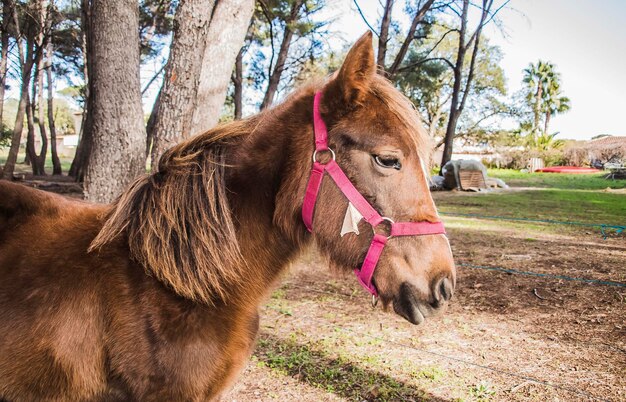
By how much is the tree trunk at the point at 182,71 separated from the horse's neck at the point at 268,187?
2.34 meters

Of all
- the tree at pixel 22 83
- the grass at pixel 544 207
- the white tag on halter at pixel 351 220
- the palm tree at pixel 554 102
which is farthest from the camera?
the palm tree at pixel 554 102

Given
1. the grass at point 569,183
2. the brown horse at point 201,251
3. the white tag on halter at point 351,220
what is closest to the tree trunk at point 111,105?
the brown horse at point 201,251

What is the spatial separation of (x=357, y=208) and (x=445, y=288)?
19.1 inches

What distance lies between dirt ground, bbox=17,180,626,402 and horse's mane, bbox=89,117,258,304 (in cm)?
47

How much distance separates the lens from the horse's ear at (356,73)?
1.76m

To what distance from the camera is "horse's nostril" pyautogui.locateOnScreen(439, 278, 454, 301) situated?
1662mm

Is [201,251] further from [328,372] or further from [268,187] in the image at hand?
[328,372]

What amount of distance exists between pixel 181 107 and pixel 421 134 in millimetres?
2888

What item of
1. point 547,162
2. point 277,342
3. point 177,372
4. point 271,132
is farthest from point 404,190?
point 547,162

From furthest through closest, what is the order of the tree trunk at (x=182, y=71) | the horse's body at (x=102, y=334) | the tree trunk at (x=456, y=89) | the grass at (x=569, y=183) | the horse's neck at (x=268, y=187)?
the grass at (x=569, y=183) → the tree trunk at (x=456, y=89) → the tree trunk at (x=182, y=71) → the horse's neck at (x=268, y=187) → the horse's body at (x=102, y=334)

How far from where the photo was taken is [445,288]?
5.47 ft

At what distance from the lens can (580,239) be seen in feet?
27.5

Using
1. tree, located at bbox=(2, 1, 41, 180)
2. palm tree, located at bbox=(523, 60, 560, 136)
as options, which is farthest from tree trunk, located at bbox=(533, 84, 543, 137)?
tree, located at bbox=(2, 1, 41, 180)

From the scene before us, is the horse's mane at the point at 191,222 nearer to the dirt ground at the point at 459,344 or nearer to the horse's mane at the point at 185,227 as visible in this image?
the horse's mane at the point at 185,227
